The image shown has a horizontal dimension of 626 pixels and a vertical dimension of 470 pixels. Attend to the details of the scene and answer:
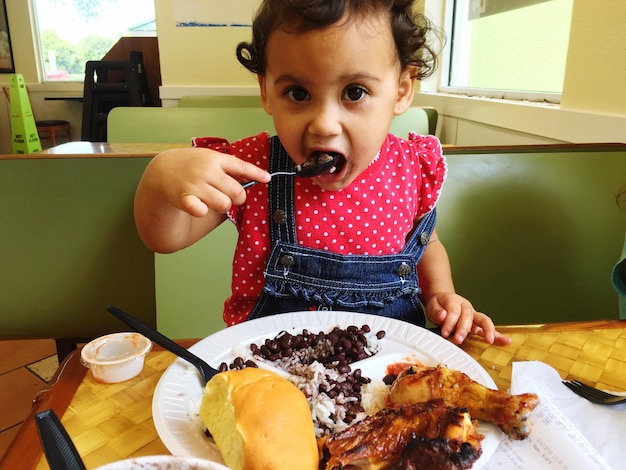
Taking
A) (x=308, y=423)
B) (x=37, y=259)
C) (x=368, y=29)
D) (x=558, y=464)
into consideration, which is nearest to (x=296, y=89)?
(x=368, y=29)

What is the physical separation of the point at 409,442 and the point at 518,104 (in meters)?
1.76

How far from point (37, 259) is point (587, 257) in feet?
5.53

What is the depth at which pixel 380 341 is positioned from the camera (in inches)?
30.5

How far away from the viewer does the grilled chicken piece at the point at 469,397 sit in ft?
1.83

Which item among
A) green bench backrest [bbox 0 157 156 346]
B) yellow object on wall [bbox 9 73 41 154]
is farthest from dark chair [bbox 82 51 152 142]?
green bench backrest [bbox 0 157 156 346]

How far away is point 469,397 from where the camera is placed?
59 cm

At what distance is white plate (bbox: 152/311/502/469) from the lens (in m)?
0.55

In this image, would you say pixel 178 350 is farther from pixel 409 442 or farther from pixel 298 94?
pixel 298 94

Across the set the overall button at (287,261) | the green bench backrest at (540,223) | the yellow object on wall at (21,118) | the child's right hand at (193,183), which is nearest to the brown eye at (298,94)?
the child's right hand at (193,183)

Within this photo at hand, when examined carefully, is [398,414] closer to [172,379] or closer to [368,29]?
[172,379]

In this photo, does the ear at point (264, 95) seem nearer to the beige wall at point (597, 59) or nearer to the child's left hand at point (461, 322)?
the child's left hand at point (461, 322)

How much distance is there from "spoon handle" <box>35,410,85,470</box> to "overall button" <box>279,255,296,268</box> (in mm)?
707

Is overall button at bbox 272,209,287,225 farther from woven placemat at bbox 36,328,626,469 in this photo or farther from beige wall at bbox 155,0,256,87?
beige wall at bbox 155,0,256,87

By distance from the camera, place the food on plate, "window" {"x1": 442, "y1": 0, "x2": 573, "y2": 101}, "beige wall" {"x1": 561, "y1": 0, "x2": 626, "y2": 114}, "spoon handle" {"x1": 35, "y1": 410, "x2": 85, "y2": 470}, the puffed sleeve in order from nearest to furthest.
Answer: "spoon handle" {"x1": 35, "y1": 410, "x2": 85, "y2": 470} < the food on plate < the puffed sleeve < "beige wall" {"x1": 561, "y1": 0, "x2": 626, "y2": 114} < "window" {"x1": 442, "y1": 0, "x2": 573, "y2": 101}
